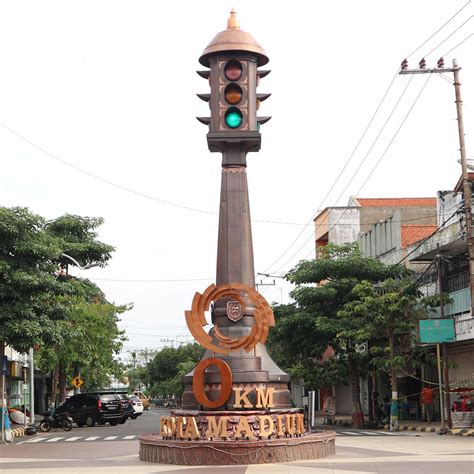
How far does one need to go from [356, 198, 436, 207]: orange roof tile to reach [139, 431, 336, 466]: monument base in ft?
129

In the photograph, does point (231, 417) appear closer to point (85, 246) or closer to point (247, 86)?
point (247, 86)

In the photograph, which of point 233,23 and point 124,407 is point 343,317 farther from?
point 233,23

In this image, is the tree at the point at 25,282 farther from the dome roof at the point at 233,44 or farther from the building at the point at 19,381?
the building at the point at 19,381

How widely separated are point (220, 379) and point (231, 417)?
199 centimetres

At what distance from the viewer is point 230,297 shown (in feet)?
72.4

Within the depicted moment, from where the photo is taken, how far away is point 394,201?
58.4 meters

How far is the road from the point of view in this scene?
1700 cm

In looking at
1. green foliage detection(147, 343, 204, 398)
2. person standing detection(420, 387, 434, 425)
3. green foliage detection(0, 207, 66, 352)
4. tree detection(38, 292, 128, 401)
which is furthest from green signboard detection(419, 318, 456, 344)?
green foliage detection(147, 343, 204, 398)

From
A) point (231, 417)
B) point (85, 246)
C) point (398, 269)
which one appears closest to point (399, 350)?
point (398, 269)

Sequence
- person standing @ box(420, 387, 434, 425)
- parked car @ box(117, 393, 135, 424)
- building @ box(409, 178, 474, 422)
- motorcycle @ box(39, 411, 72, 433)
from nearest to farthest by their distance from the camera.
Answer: building @ box(409, 178, 474, 422)
person standing @ box(420, 387, 434, 425)
motorcycle @ box(39, 411, 72, 433)
parked car @ box(117, 393, 135, 424)

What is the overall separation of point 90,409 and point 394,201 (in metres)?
25.1

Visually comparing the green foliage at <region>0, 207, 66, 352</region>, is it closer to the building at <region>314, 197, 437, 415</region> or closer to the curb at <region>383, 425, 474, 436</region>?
the curb at <region>383, 425, 474, 436</region>

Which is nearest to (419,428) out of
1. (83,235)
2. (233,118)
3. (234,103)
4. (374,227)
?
(233,118)

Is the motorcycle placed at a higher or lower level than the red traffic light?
lower
